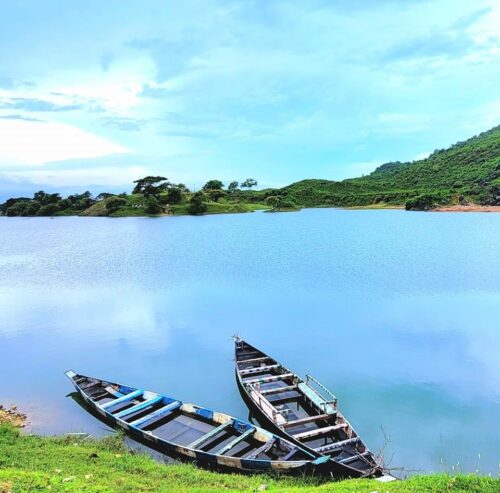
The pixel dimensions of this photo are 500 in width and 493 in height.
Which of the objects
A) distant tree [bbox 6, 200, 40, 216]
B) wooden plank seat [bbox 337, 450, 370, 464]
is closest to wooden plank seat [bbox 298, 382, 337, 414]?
wooden plank seat [bbox 337, 450, 370, 464]

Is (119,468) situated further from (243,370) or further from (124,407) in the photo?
(243,370)

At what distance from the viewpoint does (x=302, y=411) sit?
13.8 meters

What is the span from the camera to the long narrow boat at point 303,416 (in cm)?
1038

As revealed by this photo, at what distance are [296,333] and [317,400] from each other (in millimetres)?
9220

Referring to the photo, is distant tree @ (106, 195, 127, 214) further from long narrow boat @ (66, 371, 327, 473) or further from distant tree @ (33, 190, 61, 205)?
long narrow boat @ (66, 371, 327, 473)

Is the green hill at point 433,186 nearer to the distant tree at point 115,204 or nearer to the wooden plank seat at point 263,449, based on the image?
the distant tree at point 115,204

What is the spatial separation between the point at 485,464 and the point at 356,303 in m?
16.4

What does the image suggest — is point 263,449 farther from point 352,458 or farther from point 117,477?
point 117,477

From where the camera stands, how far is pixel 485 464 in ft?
37.4

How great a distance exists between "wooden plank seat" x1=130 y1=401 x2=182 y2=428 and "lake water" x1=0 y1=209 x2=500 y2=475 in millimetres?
1732

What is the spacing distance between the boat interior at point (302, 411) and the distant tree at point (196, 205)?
109 metres

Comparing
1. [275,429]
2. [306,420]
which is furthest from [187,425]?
[306,420]

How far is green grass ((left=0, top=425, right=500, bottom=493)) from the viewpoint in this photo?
7.98 m

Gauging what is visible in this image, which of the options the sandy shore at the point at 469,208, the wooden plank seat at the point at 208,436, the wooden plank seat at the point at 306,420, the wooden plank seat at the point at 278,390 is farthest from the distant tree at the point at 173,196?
the wooden plank seat at the point at 306,420
